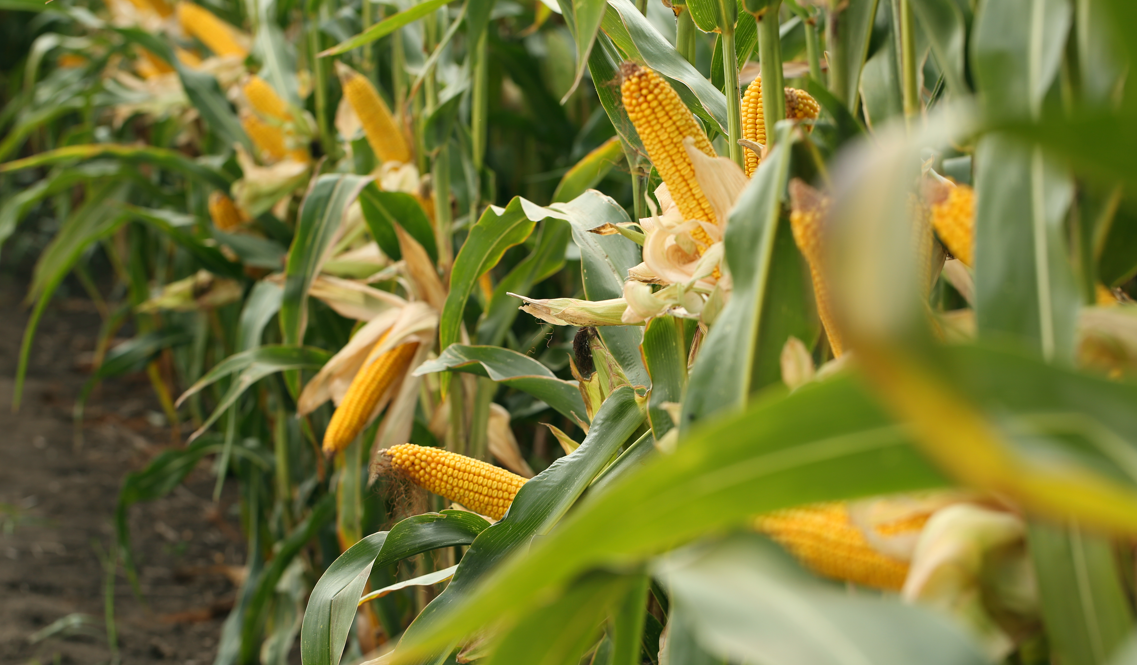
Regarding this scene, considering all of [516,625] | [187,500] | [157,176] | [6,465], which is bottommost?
[187,500]

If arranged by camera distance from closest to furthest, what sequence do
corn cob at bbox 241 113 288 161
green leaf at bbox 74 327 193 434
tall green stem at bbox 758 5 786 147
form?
1. tall green stem at bbox 758 5 786 147
2. corn cob at bbox 241 113 288 161
3. green leaf at bbox 74 327 193 434

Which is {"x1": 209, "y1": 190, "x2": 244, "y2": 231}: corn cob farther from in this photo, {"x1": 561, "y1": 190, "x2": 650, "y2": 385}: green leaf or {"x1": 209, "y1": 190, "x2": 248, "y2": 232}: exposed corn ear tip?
{"x1": 561, "y1": 190, "x2": 650, "y2": 385}: green leaf

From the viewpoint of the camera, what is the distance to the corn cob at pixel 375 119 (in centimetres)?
110

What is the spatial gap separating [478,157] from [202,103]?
743mm

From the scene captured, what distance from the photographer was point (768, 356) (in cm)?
42

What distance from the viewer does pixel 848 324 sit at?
0.20 meters

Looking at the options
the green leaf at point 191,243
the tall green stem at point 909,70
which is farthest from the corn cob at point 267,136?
the tall green stem at point 909,70

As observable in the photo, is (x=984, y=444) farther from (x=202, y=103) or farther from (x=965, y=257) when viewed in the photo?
(x=202, y=103)

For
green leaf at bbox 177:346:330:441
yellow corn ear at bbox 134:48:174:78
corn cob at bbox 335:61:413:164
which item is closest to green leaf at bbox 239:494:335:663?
green leaf at bbox 177:346:330:441

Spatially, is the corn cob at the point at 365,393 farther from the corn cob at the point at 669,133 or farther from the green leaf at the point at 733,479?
the green leaf at the point at 733,479

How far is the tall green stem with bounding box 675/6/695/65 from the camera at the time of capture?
707mm

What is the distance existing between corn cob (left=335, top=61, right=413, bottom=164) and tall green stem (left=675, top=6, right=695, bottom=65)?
0.53 meters

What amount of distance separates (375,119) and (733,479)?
38.8 inches

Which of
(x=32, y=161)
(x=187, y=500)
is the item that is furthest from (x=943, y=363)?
(x=187, y=500)
